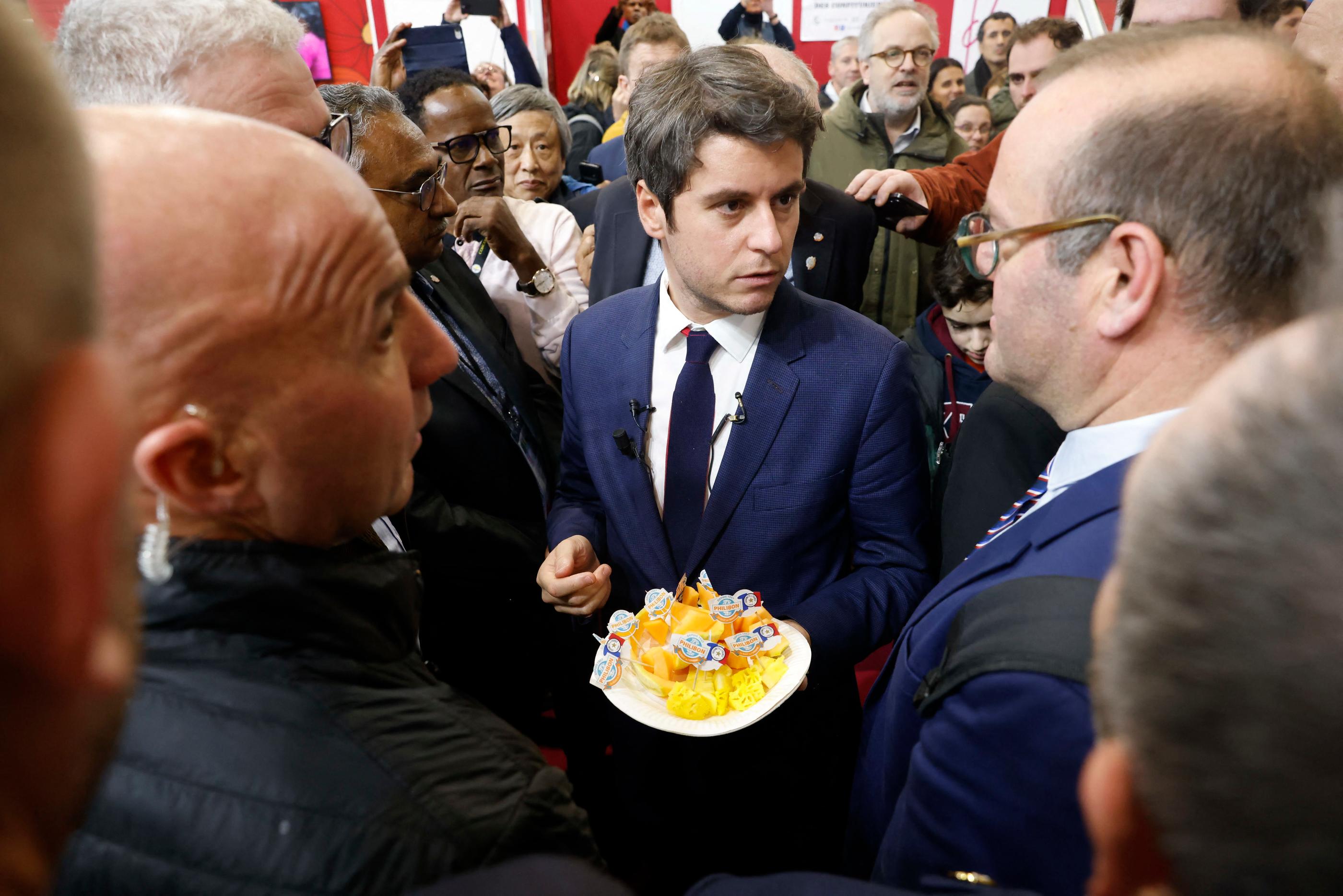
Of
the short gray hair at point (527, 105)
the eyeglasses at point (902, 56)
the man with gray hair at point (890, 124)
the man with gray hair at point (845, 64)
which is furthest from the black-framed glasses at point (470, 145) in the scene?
the man with gray hair at point (845, 64)

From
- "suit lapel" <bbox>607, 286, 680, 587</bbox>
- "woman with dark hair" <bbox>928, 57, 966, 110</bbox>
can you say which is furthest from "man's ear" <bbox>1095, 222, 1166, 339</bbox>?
"woman with dark hair" <bbox>928, 57, 966, 110</bbox>

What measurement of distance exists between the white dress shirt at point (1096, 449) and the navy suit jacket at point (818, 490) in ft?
1.91

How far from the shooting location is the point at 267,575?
0.80 meters

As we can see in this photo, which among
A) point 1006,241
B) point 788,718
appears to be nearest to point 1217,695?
point 1006,241

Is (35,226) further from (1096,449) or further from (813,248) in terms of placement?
(813,248)

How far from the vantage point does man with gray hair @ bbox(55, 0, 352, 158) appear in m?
1.53

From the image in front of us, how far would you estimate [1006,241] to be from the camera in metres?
1.37

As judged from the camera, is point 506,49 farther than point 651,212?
Yes

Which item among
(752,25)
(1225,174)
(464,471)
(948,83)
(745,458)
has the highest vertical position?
(752,25)

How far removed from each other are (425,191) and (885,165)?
3013 mm

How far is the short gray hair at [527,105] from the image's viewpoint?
4.32 m

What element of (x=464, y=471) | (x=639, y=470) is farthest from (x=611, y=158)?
(x=639, y=470)

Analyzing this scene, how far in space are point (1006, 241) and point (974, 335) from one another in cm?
160

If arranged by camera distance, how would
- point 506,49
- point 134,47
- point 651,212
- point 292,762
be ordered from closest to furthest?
point 292,762, point 134,47, point 651,212, point 506,49
